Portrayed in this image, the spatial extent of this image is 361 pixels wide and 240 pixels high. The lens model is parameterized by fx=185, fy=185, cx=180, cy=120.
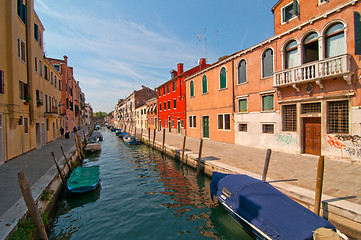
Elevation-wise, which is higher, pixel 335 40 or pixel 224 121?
pixel 335 40

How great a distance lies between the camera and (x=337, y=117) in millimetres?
8859

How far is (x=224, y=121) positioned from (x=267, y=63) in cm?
584

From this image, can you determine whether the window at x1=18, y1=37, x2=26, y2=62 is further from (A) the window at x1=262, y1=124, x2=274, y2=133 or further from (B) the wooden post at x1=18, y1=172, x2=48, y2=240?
(A) the window at x1=262, y1=124, x2=274, y2=133

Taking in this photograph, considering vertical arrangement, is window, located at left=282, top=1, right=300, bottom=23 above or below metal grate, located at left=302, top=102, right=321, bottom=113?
above

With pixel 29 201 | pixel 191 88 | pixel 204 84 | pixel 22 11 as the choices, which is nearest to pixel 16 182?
pixel 29 201

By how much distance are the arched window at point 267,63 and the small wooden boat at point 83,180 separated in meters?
12.0

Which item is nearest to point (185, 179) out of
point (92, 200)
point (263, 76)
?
point (92, 200)

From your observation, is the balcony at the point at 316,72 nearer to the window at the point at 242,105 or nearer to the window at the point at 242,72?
the window at the point at 242,72

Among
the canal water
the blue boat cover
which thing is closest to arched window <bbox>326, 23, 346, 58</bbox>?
the blue boat cover

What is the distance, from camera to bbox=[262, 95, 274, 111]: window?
1210 cm

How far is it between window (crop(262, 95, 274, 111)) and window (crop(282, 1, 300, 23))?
4.64m

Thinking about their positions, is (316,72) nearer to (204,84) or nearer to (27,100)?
(204,84)

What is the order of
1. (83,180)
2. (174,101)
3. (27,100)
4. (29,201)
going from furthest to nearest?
1. (174,101)
2. (27,100)
3. (83,180)
4. (29,201)

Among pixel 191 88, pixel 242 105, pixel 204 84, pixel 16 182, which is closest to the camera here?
pixel 16 182
